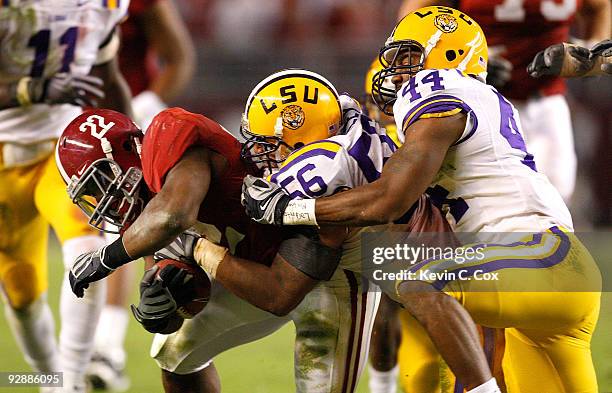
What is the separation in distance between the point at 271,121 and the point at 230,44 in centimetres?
591

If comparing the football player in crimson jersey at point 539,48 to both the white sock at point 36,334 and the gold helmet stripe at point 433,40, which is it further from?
the white sock at point 36,334

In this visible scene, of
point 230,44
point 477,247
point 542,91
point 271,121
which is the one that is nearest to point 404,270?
point 477,247

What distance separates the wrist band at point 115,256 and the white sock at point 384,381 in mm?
1237

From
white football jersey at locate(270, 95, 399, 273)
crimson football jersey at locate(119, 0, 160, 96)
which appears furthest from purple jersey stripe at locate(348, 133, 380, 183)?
crimson football jersey at locate(119, 0, 160, 96)

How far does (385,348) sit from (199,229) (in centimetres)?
102

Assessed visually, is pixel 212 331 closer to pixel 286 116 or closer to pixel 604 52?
pixel 286 116

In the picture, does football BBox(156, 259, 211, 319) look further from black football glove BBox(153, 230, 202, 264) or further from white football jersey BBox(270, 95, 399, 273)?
white football jersey BBox(270, 95, 399, 273)

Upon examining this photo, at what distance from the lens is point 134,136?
293cm

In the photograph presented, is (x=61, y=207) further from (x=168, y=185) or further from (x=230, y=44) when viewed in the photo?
(x=230, y=44)

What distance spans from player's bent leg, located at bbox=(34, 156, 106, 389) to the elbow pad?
111 cm

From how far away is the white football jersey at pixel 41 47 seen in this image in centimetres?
396

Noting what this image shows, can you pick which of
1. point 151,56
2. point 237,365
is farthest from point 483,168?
point 151,56

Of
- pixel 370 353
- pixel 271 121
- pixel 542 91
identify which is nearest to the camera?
pixel 271 121

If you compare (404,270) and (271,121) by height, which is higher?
(271,121)
